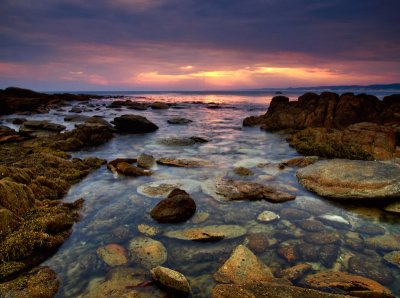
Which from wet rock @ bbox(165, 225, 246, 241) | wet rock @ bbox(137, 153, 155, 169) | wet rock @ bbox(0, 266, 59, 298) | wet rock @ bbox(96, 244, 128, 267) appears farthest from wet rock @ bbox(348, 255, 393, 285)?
wet rock @ bbox(137, 153, 155, 169)

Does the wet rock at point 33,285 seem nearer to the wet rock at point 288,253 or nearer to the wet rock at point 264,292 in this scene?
the wet rock at point 264,292

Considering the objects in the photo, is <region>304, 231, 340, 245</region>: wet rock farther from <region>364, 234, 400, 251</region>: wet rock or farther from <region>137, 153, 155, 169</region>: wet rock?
<region>137, 153, 155, 169</region>: wet rock

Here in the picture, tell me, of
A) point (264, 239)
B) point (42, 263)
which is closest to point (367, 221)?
point (264, 239)

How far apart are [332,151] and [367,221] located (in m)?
7.81

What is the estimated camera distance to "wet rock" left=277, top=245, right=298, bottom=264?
5613 millimetres

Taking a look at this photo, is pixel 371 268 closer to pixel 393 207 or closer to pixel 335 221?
pixel 335 221

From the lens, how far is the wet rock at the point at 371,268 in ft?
16.5

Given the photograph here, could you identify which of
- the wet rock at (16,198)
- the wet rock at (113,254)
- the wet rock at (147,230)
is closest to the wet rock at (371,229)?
the wet rock at (147,230)

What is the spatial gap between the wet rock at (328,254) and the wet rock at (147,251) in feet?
10.1

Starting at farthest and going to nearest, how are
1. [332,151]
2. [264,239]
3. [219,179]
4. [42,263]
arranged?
1. [332,151]
2. [219,179]
3. [264,239]
4. [42,263]

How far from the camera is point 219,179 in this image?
1069 cm

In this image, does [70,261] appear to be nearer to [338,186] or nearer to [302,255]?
[302,255]

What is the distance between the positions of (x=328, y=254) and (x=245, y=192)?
343 cm

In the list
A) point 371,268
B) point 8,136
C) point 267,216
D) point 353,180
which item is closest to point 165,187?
point 267,216
